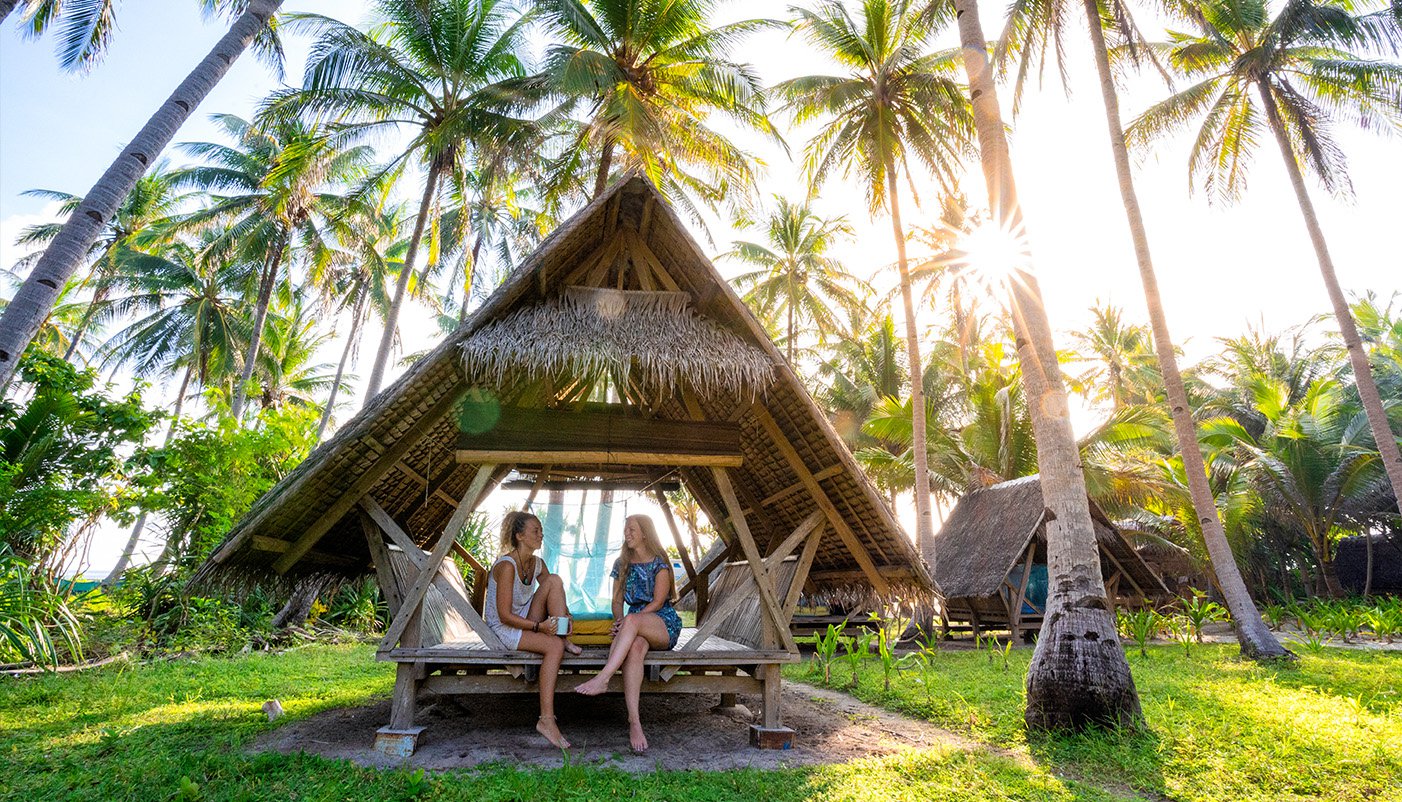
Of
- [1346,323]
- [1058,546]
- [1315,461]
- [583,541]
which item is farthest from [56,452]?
[1315,461]

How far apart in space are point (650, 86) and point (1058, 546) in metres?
9.94

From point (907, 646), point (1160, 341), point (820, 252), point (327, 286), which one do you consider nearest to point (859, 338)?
point (820, 252)

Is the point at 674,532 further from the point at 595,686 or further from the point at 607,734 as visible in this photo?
the point at 595,686

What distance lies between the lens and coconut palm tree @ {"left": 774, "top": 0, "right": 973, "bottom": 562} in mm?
12320

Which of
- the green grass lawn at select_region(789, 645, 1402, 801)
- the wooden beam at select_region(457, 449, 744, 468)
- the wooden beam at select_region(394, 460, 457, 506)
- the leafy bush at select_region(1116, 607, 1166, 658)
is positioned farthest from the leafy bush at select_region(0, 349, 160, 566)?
the leafy bush at select_region(1116, 607, 1166, 658)

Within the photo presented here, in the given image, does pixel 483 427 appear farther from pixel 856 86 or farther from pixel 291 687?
pixel 856 86

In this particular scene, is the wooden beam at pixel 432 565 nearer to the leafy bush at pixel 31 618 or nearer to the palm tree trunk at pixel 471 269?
the leafy bush at pixel 31 618

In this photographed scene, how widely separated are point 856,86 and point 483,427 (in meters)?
10.6

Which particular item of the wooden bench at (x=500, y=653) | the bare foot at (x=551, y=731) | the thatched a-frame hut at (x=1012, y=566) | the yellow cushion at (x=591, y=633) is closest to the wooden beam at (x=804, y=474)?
the wooden bench at (x=500, y=653)

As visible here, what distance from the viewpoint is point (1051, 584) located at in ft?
17.2

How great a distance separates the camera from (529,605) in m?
4.65

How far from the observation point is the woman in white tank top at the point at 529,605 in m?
4.27

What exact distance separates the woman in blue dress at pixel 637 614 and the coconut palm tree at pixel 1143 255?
7.12 meters

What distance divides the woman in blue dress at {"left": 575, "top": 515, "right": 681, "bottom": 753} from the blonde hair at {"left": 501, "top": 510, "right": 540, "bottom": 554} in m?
0.68
